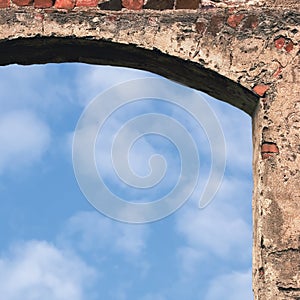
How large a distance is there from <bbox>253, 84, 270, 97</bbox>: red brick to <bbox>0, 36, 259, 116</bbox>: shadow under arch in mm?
32

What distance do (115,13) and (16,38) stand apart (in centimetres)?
54

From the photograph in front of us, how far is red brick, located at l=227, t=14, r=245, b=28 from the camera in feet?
12.6

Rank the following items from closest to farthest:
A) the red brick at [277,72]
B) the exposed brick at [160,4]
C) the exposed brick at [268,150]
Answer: the exposed brick at [268,150] → the red brick at [277,72] → the exposed brick at [160,4]

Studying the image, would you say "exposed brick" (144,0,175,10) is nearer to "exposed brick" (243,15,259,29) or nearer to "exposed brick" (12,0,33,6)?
"exposed brick" (243,15,259,29)

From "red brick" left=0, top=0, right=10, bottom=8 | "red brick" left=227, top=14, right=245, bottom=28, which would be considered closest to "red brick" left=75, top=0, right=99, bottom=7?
"red brick" left=0, top=0, right=10, bottom=8

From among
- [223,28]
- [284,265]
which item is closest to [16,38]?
[223,28]

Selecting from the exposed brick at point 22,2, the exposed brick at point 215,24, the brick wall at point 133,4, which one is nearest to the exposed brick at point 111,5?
the brick wall at point 133,4

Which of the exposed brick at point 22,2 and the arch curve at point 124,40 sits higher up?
the exposed brick at point 22,2

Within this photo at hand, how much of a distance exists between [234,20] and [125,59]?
24.8 inches

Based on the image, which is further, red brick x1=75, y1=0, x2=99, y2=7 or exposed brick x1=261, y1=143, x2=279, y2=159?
red brick x1=75, y1=0, x2=99, y2=7

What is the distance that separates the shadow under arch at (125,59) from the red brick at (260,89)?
32 millimetres

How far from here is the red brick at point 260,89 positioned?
3.73m

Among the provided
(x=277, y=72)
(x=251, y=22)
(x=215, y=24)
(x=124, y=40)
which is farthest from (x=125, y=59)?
(x=277, y=72)

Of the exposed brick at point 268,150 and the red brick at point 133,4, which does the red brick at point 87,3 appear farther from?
the exposed brick at point 268,150
